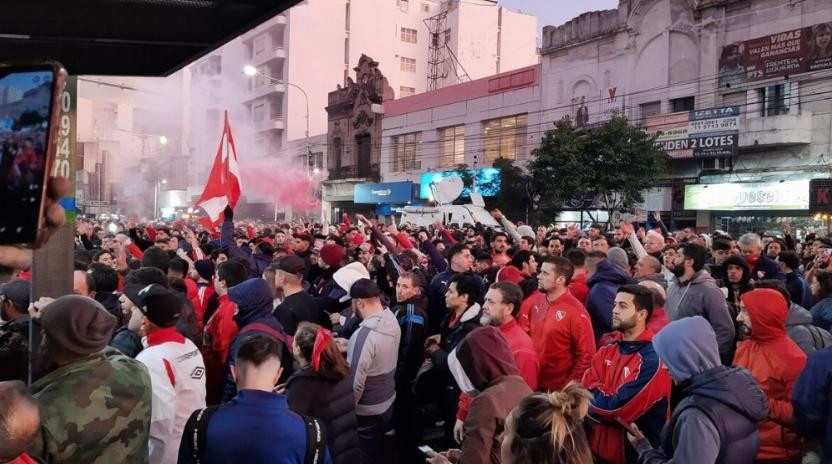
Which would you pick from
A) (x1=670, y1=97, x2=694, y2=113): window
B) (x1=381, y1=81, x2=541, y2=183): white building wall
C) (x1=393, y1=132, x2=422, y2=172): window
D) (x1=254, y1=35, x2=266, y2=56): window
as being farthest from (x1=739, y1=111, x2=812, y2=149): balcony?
(x1=254, y1=35, x2=266, y2=56): window

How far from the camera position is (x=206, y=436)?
2783mm

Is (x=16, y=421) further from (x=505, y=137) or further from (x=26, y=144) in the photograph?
(x=505, y=137)

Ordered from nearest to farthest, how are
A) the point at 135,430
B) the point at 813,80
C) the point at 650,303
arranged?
1. the point at 135,430
2. the point at 650,303
3. the point at 813,80

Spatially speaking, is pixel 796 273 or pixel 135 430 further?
pixel 796 273

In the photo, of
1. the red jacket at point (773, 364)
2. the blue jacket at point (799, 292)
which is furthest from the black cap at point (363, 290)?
the blue jacket at point (799, 292)

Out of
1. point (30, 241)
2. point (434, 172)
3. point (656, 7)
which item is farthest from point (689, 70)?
point (30, 241)

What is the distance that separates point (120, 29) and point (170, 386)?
188 cm

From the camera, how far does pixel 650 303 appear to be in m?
4.21

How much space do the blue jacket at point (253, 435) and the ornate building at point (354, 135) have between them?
135 feet

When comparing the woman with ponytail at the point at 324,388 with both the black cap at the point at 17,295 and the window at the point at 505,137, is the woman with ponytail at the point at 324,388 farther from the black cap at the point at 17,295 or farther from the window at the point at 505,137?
the window at the point at 505,137

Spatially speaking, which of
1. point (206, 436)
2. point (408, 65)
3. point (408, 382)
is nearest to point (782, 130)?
point (408, 382)

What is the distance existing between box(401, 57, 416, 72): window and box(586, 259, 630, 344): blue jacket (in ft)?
182

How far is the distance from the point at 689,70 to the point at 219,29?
26474mm

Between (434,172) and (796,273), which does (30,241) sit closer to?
(796,273)
